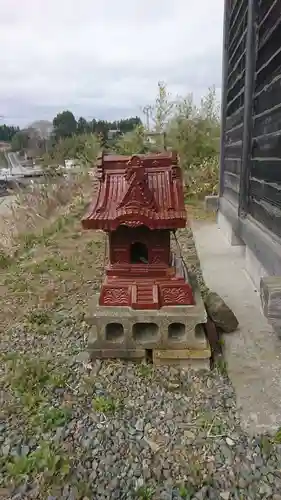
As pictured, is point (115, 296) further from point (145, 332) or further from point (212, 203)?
point (212, 203)

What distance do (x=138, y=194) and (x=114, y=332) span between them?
973 millimetres

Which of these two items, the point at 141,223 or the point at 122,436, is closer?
the point at 122,436

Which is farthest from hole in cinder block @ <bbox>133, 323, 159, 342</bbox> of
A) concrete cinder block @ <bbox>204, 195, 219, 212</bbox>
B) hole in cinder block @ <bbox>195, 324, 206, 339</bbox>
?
concrete cinder block @ <bbox>204, 195, 219, 212</bbox>

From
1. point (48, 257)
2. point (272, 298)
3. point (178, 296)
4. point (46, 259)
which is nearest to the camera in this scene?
point (272, 298)

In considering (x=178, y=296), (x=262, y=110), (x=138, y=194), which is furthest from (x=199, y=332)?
(x=262, y=110)

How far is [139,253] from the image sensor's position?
9.34 feet

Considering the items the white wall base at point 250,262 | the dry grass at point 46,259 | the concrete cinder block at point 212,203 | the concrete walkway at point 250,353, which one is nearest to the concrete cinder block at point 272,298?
the concrete walkway at point 250,353

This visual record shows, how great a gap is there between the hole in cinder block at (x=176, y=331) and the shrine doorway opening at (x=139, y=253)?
491 millimetres

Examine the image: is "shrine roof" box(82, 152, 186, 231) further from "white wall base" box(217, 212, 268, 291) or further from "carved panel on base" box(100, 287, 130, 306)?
"white wall base" box(217, 212, 268, 291)

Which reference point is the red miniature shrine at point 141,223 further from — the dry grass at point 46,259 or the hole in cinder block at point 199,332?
the dry grass at point 46,259

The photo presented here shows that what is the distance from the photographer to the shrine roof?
2.42m

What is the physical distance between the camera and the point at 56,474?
168 cm

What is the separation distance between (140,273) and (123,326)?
1.25ft

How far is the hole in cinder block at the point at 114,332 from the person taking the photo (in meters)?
2.62
